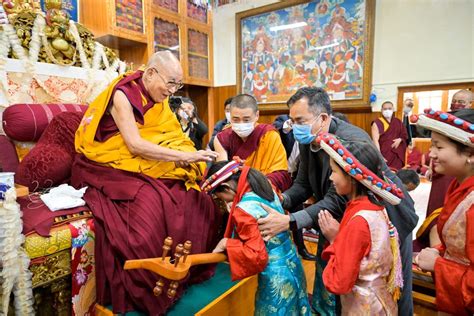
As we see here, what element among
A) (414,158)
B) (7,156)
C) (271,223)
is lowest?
(414,158)

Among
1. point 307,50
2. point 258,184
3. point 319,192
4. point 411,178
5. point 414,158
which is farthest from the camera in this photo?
point 414,158

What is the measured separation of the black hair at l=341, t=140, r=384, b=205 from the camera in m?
1.04

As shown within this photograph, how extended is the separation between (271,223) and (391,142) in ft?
13.9

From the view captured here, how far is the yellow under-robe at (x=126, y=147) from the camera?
158 centimetres

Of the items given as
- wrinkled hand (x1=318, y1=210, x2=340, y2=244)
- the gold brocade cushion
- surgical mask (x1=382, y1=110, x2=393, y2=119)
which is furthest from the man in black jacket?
surgical mask (x1=382, y1=110, x2=393, y2=119)

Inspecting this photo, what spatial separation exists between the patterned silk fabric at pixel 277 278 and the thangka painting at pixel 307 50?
4.62 m

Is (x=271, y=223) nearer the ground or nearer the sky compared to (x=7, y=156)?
nearer the ground

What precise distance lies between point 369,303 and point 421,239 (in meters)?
1.10

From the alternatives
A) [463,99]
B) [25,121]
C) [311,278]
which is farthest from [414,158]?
[25,121]

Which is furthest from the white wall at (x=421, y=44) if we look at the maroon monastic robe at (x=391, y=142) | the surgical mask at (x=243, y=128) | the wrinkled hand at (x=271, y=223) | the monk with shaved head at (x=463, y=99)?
the wrinkled hand at (x=271, y=223)

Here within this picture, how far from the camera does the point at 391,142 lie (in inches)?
186

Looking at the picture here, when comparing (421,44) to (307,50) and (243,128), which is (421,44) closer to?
(307,50)

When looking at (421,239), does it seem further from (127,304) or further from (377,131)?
(377,131)

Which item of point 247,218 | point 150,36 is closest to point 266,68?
point 150,36
